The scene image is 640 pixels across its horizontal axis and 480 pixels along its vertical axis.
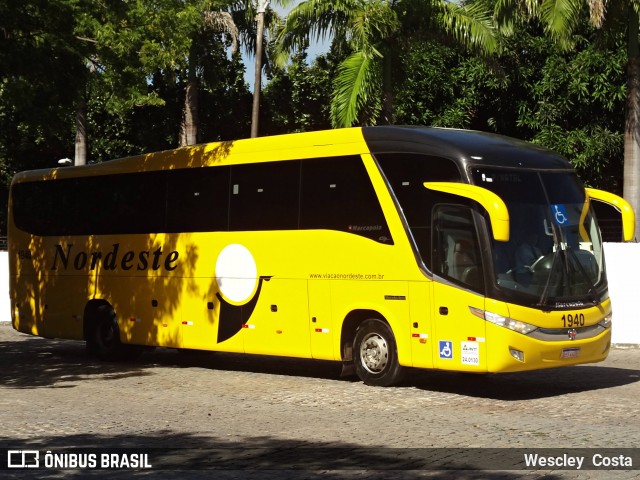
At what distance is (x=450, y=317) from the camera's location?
1553cm

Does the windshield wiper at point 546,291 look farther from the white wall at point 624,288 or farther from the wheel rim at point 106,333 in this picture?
the wheel rim at point 106,333

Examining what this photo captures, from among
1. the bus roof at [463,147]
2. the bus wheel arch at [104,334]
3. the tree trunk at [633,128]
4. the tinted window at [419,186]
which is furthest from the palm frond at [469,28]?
the tinted window at [419,186]

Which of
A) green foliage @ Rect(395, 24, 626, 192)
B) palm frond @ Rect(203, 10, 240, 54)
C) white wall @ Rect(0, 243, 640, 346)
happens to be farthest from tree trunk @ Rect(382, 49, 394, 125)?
palm frond @ Rect(203, 10, 240, 54)

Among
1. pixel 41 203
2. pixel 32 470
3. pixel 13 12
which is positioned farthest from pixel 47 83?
pixel 32 470

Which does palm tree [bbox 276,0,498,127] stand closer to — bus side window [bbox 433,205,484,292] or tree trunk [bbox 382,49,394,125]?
tree trunk [bbox 382,49,394,125]

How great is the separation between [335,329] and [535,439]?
6145mm

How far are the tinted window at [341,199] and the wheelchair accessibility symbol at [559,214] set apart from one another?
2.19 metres

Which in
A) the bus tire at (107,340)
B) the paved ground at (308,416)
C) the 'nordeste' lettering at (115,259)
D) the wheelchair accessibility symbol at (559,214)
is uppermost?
the wheelchair accessibility symbol at (559,214)

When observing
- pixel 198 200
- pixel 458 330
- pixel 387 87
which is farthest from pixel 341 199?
pixel 387 87

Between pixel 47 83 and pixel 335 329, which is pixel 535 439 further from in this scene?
pixel 47 83

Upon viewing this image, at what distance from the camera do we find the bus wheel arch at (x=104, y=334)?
2127cm

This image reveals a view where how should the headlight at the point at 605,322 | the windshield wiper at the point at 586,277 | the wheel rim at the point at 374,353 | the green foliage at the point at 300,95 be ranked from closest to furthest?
the windshield wiper at the point at 586,277
the headlight at the point at 605,322
the wheel rim at the point at 374,353
the green foliage at the point at 300,95

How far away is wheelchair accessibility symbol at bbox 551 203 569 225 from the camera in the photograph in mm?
15789

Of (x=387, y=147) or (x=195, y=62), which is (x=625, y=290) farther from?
(x=195, y=62)
